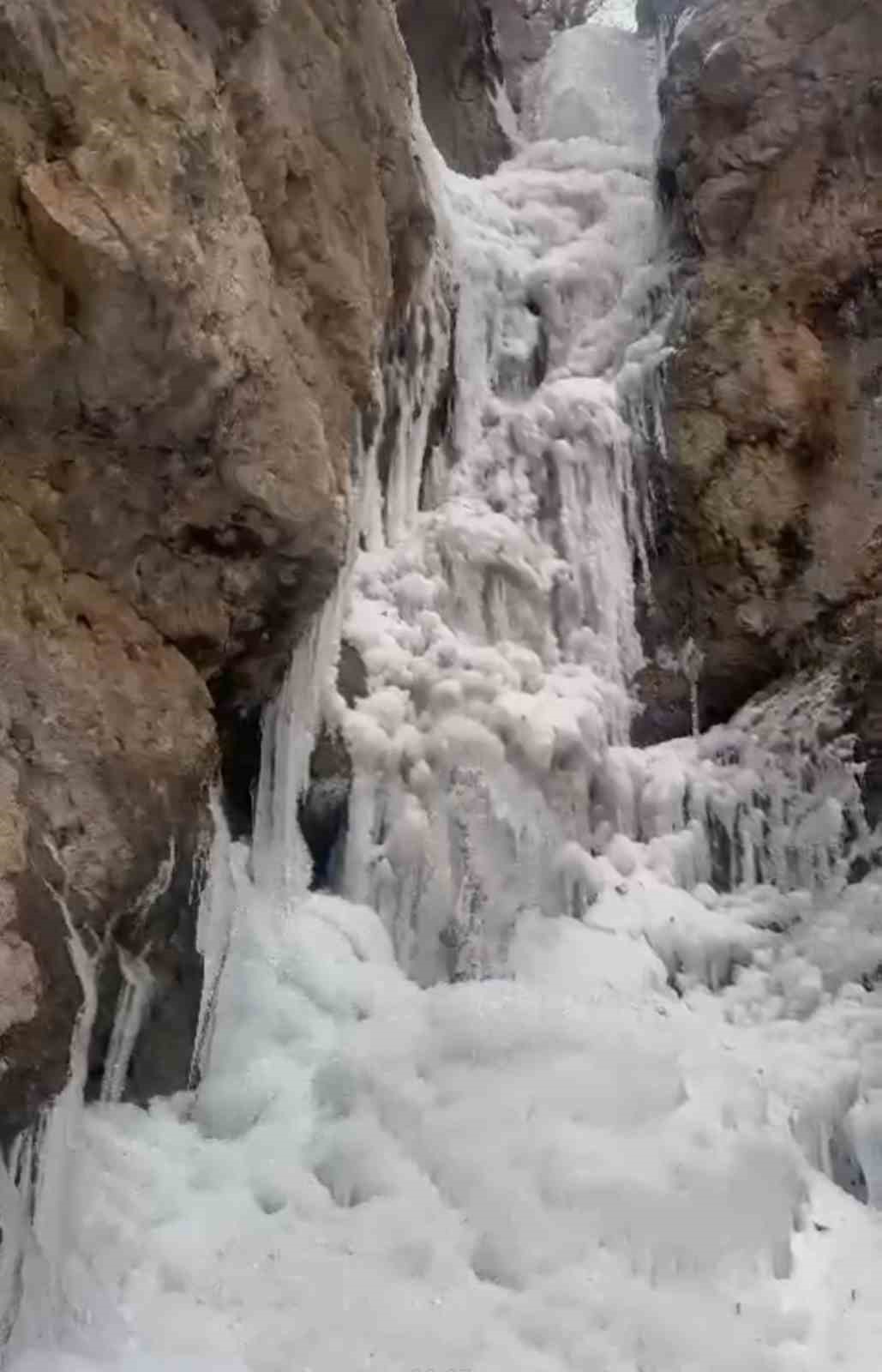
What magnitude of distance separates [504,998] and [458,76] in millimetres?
7124

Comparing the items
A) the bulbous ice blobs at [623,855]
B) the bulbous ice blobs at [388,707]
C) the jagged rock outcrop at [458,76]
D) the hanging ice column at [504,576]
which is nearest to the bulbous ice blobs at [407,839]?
the hanging ice column at [504,576]

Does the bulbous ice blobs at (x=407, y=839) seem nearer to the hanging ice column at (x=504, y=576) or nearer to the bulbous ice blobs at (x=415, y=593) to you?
the hanging ice column at (x=504, y=576)

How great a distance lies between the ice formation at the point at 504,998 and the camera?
3395 millimetres

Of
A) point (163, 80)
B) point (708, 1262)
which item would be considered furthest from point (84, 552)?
point (708, 1262)

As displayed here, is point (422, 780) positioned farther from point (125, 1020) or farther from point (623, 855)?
point (125, 1020)

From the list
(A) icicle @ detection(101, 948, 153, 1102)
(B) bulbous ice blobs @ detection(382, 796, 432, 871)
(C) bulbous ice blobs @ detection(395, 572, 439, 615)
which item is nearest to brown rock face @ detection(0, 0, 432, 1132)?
(A) icicle @ detection(101, 948, 153, 1102)

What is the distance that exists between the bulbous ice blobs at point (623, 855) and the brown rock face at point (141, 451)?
1.55 metres

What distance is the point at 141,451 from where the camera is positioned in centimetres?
372

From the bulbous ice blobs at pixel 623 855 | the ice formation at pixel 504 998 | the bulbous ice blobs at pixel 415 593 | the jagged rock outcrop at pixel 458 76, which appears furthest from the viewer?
the jagged rock outcrop at pixel 458 76

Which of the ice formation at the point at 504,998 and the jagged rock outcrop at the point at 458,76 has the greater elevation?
the jagged rock outcrop at the point at 458,76

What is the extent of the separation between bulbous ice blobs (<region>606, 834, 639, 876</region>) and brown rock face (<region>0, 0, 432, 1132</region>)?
1548 mm

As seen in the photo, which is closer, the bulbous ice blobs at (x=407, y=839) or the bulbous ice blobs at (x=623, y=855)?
the bulbous ice blobs at (x=407, y=839)

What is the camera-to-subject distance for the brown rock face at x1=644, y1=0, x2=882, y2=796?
5.99 m

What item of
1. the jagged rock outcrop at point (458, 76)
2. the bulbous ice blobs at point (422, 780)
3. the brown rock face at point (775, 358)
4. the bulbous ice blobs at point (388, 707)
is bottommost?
the bulbous ice blobs at point (422, 780)
